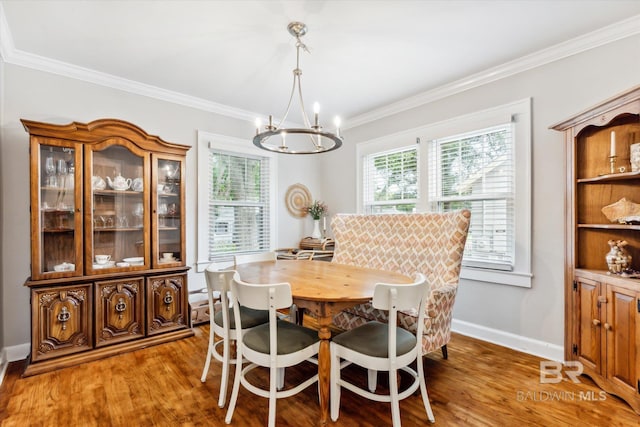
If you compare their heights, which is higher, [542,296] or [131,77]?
[131,77]

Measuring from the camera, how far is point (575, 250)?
97.0 inches

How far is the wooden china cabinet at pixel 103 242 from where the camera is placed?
8.47 ft

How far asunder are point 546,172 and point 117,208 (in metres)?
4.08

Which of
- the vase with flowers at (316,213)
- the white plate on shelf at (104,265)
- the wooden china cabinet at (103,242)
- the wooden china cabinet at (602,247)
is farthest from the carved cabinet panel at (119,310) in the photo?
the wooden china cabinet at (602,247)

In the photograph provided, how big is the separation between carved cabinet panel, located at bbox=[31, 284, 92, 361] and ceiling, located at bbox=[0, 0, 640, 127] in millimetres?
2082

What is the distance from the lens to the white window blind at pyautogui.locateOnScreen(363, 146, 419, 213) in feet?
12.8

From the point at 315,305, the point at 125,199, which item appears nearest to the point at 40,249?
the point at 125,199

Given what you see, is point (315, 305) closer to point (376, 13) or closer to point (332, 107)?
point (376, 13)

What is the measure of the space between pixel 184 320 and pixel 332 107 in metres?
3.11

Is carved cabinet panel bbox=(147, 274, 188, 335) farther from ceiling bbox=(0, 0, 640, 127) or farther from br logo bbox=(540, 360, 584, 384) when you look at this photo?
br logo bbox=(540, 360, 584, 384)

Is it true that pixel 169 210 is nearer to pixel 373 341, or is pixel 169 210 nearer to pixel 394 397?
pixel 373 341

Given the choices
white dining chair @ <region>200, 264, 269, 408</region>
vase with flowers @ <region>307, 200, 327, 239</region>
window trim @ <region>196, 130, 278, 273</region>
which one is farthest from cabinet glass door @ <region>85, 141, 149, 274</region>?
vase with flowers @ <region>307, 200, 327, 239</region>

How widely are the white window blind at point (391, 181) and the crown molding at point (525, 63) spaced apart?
56 cm

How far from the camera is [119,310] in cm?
292
